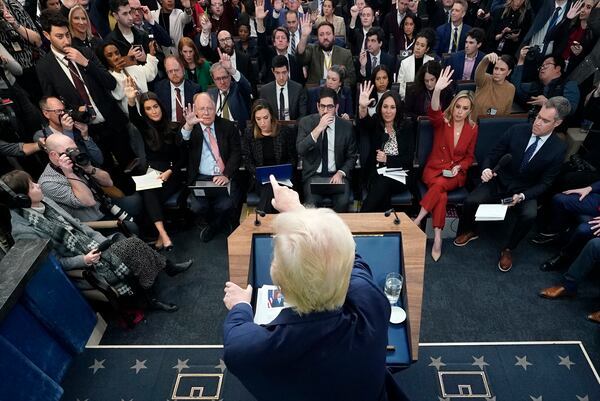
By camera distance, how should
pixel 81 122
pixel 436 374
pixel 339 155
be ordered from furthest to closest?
pixel 339 155, pixel 81 122, pixel 436 374

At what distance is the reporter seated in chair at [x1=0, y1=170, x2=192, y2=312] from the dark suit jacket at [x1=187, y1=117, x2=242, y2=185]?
1.02m

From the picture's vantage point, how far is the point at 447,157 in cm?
367

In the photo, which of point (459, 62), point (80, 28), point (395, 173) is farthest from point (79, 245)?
point (459, 62)

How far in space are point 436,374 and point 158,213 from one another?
268cm

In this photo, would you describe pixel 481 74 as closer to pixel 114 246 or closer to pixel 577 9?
pixel 577 9

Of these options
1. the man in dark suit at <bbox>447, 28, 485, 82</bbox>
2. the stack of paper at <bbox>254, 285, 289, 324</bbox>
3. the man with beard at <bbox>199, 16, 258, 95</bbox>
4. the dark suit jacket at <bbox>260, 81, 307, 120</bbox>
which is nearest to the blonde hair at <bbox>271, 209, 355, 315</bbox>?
the stack of paper at <bbox>254, 285, 289, 324</bbox>

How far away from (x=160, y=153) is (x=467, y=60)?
364cm

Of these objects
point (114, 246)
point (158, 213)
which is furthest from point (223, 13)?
point (114, 246)

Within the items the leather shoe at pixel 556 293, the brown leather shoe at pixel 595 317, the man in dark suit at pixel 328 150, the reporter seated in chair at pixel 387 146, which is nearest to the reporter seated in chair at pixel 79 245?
the man in dark suit at pixel 328 150

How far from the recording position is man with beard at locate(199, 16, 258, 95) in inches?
185

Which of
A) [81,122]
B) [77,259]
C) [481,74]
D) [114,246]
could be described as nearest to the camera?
[77,259]

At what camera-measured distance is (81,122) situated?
348cm

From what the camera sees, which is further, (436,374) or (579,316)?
(579,316)

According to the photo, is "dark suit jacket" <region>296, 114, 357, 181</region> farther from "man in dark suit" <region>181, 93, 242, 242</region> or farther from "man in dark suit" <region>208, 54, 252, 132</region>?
"man in dark suit" <region>208, 54, 252, 132</region>
